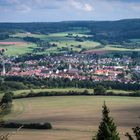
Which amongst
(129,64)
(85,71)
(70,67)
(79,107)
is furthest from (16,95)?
(129,64)

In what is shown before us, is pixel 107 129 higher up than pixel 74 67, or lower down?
higher up

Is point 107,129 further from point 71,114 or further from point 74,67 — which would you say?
point 74,67

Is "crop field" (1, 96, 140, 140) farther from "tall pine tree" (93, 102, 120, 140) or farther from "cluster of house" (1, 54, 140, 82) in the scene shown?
"cluster of house" (1, 54, 140, 82)

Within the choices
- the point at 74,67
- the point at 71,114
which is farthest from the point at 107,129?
the point at 74,67

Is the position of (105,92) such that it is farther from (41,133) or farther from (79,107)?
(41,133)

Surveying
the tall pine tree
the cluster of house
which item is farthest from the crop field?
the cluster of house

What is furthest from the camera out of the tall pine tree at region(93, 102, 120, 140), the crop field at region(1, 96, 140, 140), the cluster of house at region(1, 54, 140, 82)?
the cluster of house at region(1, 54, 140, 82)
